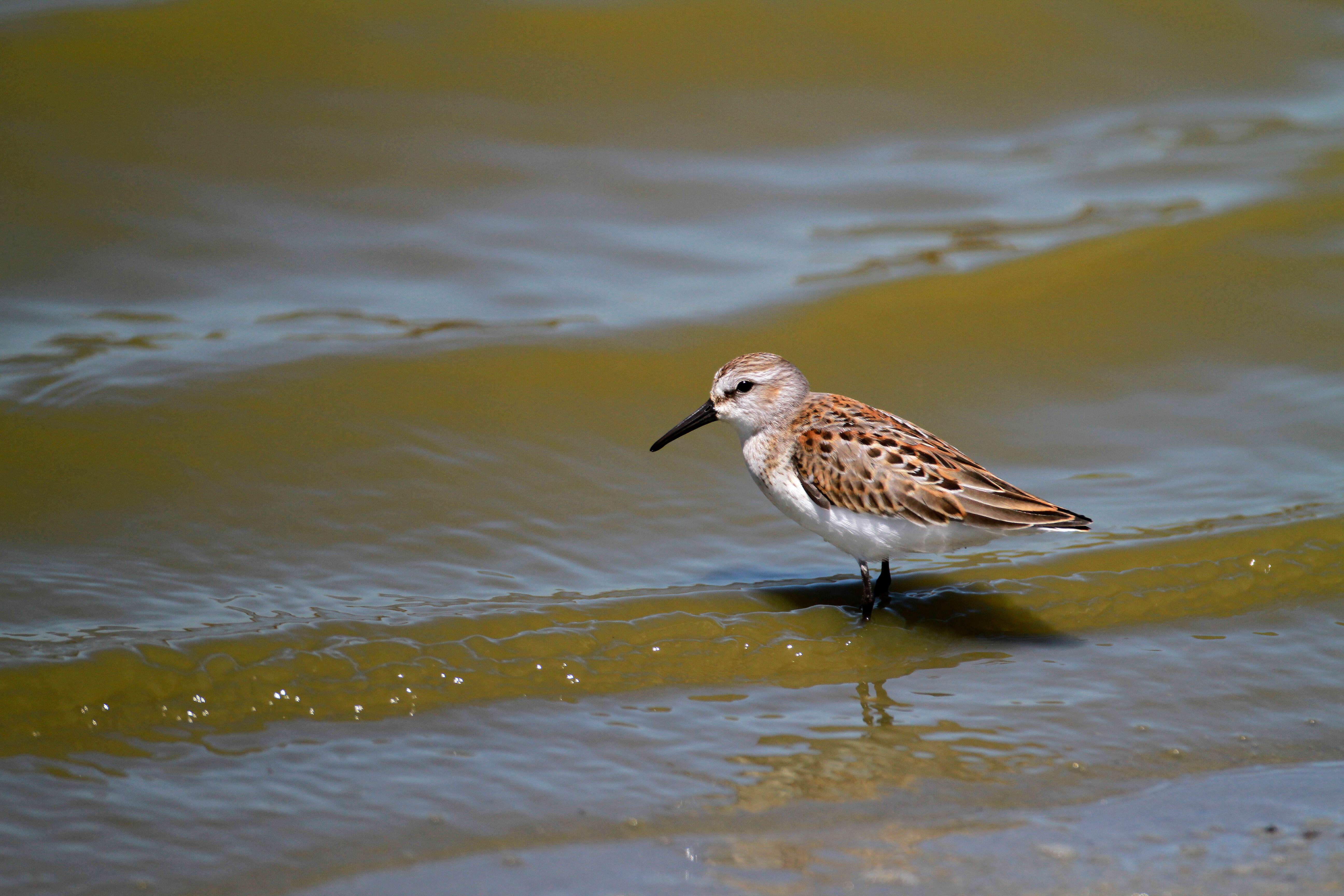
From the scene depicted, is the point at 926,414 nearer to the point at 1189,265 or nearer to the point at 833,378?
the point at 833,378

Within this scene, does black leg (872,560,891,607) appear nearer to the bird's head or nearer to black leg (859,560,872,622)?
black leg (859,560,872,622)

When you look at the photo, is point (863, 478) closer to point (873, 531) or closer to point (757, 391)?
point (873, 531)

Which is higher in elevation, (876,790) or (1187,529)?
(1187,529)

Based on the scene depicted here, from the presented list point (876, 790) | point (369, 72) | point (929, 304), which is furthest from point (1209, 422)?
point (369, 72)

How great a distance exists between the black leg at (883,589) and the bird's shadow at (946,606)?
2 centimetres

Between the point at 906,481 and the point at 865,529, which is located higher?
the point at 906,481

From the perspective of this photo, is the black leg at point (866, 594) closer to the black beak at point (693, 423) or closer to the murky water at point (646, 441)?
the murky water at point (646, 441)

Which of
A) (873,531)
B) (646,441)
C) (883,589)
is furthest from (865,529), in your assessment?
(646,441)

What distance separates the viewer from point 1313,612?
6773 millimetres

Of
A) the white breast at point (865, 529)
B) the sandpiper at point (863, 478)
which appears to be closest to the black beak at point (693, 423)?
the sandpiper at point (863, 478)

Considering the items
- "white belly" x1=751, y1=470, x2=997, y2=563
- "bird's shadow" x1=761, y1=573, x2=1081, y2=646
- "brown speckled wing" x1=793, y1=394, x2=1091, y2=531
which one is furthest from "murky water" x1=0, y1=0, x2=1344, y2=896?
"brown speckled wing" x1=793, y1=394, x2=1091, y2=531

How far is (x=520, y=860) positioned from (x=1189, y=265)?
8.30 metres

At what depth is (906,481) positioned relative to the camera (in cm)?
641

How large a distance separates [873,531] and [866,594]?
15.4 inches
